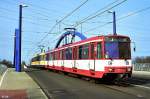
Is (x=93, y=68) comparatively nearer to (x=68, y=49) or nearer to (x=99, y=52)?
(x=99, y=52)

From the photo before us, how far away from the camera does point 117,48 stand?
24.7 metres

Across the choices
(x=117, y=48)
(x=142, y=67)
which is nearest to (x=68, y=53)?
(x=117, y=48)

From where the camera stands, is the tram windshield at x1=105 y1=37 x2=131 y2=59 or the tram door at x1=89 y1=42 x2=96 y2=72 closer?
the tram windshield at x1=105 y1=37 x2=131 y2=59

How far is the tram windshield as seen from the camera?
→ 966 inches

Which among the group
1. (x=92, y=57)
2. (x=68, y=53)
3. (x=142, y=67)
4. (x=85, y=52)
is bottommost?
(x=142, y=67)

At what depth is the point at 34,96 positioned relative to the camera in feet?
61.8

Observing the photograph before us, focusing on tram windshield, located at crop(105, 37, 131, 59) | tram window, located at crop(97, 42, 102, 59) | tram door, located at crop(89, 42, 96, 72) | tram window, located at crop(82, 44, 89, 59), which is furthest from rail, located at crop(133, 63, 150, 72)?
tram window, located at crop(97, 42, 102, 59)

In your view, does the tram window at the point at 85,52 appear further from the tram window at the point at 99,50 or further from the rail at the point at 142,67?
the rail at the point at 142,67

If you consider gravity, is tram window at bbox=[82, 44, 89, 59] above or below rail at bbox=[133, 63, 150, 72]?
above

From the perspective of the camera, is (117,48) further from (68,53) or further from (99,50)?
(68,53)

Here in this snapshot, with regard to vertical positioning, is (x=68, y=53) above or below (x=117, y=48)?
above

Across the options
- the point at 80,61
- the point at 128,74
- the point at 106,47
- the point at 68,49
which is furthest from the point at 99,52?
the point at 68,49

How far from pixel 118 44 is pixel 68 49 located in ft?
41.2

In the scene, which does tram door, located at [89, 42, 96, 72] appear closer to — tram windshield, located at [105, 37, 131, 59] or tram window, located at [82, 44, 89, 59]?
tram window, located at [82, 44, 89, 59]
